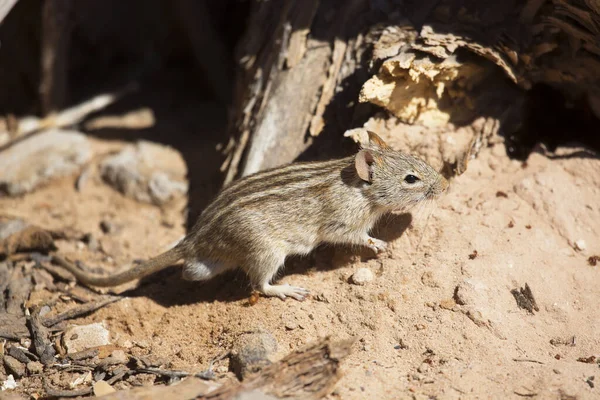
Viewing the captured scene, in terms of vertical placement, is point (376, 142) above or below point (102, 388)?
above

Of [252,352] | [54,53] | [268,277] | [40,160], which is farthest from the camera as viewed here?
[54,53]

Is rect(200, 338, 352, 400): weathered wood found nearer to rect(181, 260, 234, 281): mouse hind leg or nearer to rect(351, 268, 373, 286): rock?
rect(351, 268, 373, 286): rock

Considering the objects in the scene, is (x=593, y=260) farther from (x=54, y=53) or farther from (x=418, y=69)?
(x=54, y=53)

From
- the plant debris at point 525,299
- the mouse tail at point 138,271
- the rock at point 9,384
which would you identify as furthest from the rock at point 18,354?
the plant debris at point 525,299

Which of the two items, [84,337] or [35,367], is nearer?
[35,367]

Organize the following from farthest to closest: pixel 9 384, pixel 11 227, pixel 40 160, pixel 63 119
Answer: pixel 63 119
pixel 40 160
pixel 11 227
pixel 9 384

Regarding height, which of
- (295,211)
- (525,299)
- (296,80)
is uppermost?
(296,80)

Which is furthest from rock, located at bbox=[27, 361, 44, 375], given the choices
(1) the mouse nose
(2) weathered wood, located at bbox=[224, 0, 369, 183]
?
(1) the mouse nose

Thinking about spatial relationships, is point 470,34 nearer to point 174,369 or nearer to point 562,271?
point 562,271

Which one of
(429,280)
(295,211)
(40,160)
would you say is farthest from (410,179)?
(40,160)
